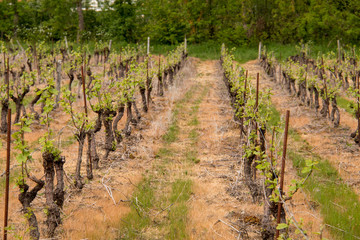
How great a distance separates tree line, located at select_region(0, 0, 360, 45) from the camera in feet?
91.1

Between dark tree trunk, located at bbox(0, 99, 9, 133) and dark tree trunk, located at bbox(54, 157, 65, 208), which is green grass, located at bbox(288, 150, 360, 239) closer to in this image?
dark tree trunk, located at bbox(54, 157, 65, 208)

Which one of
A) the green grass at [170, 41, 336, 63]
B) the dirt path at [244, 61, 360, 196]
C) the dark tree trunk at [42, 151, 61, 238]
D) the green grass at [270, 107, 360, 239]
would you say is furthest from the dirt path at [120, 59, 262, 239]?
the green grass at [170, 41, 336, 63]

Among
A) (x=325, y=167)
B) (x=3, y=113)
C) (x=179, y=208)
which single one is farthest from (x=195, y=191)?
(x=3, y=113)

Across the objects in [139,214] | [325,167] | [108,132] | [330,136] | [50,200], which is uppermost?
[108,132]

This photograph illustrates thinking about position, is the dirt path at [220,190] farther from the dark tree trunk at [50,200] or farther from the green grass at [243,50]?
the green grass at [243,50]

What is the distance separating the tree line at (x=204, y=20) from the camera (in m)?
27.8

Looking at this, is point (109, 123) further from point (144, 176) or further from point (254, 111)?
point (254, 111)

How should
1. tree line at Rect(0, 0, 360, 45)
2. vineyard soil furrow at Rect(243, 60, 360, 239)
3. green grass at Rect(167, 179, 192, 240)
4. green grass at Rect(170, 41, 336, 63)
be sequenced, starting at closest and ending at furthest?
green grass at Rect(167, 179, 192, 240) → vineyard soil furrow at Rect(243, 60, 360, 239) → green grass at Rect(170, 41, 336, 63) → tree line at Rect(0, 0, 360, 45)

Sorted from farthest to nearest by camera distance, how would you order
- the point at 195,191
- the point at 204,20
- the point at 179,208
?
the point at 204,20 < the point at 195,191 < the point at 179,208

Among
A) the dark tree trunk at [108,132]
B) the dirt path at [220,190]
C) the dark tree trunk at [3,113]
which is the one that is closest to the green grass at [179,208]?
the dirt path at [220,190]

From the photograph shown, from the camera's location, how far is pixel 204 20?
3164 centimetres

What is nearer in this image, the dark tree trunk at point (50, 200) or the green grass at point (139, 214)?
the dark tree trunk at point (50, 200)

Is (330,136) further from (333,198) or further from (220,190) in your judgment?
(220,190)

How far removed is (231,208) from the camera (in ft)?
18.1
